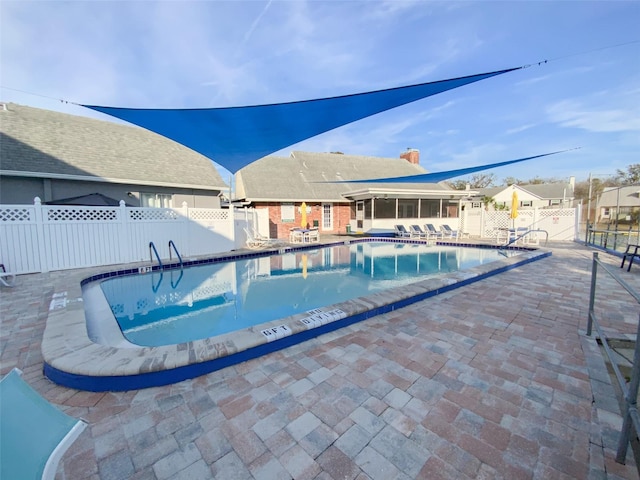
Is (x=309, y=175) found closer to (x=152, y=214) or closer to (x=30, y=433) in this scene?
(x=152, y=214)

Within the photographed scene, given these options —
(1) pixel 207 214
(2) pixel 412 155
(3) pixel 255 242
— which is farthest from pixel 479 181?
(1) pixel 207 214

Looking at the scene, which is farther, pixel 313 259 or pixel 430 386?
pixel 313 259

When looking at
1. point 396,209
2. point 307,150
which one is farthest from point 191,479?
point 307,150

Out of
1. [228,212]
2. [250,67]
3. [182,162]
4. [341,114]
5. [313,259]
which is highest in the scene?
[250,67]

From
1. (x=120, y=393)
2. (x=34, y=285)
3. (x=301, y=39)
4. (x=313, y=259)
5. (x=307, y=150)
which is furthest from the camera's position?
(x=307, y=150)

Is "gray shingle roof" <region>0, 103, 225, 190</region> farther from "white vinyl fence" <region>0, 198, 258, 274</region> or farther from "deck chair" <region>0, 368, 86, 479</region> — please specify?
"deck chair" <region>0, 368, 86, 479</region>

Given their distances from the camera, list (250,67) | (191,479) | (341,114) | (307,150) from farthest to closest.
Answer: (307,150), (250,67), (341,114), (191,479)

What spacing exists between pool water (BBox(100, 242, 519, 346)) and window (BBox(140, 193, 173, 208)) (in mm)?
5446

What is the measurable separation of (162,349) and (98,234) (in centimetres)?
678

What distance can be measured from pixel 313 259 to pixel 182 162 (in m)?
8.44

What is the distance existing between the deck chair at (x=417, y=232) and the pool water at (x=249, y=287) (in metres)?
4.14

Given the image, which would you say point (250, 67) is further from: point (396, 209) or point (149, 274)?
point (396, 209)

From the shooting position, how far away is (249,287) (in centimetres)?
681

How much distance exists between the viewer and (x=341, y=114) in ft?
15.8
